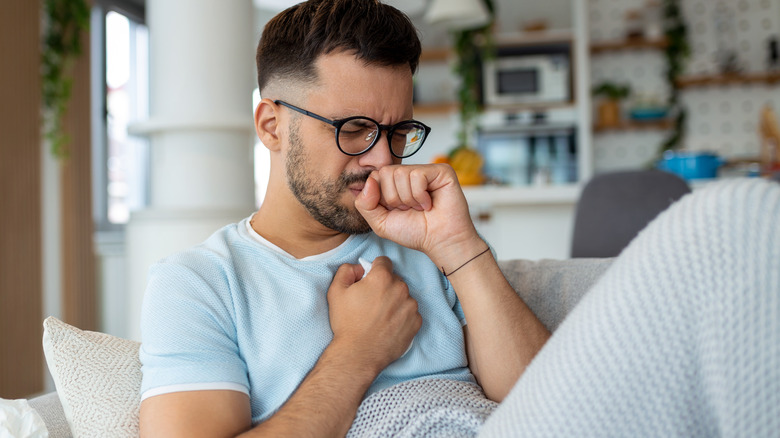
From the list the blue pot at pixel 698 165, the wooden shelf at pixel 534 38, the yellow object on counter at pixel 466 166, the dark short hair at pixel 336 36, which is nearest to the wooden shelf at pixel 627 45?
the wooden shelf at pixel 534 38

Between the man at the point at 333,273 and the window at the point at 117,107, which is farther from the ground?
the window at the point at 117,107

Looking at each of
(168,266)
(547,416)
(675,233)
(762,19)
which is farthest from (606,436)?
(762,19)

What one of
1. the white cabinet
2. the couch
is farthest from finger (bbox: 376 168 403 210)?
the white cabinet

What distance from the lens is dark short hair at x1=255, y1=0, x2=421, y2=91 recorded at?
3.99 ft

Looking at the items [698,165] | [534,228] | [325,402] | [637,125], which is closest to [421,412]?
[325,402]

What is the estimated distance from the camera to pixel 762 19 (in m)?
Result: 6.11

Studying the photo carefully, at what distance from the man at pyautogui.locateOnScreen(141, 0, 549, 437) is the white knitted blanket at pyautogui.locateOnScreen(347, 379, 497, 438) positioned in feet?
0.10

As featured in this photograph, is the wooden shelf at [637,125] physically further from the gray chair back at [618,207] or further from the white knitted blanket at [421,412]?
the white knitted blanket at [421,412]

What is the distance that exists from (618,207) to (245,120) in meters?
1.37

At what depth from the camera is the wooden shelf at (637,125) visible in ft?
19.8

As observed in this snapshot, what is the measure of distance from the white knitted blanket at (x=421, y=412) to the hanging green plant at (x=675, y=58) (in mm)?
5592

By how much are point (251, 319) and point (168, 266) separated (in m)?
0.15

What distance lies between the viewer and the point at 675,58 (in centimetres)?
605

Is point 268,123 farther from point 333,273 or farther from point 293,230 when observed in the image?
point 333,273
